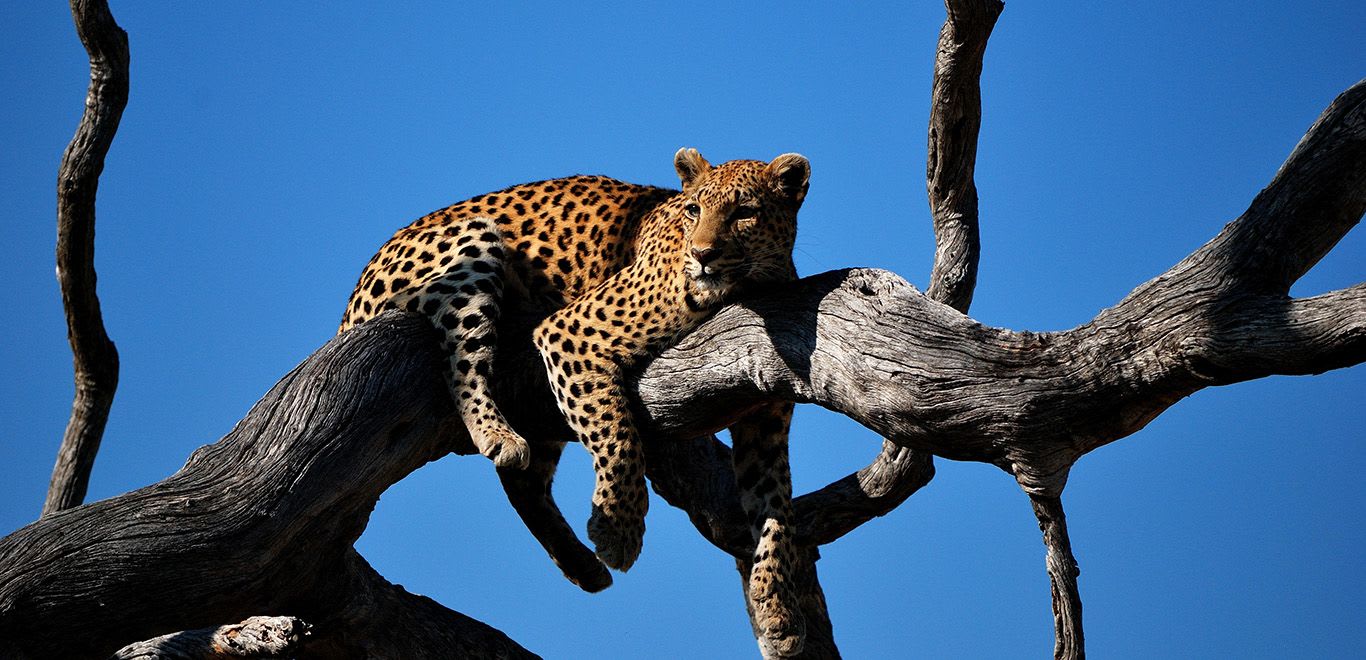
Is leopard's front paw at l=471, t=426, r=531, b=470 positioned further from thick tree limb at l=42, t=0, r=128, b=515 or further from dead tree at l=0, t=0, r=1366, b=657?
thick tree limb at l=42, t=0, r=128, b=515

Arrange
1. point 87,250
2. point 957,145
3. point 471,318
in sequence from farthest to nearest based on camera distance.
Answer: point 87,250
point 957,145
point 471,318

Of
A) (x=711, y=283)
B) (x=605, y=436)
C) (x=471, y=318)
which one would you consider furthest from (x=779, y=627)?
(x=471, y=318)

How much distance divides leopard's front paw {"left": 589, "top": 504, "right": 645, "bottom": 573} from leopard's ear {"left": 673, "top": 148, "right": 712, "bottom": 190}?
5.73 ft

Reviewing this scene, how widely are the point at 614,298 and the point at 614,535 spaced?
1190mm

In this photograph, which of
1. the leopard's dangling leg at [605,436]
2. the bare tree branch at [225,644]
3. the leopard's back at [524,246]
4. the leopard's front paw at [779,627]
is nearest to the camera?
the leopard's dangling leg at [605,436]

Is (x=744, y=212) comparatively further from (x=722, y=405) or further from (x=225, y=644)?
(x=225, y=644)

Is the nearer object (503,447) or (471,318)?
(503,447)

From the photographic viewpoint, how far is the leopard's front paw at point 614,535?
661cm

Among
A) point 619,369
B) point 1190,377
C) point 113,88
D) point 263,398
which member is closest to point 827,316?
point 619,369

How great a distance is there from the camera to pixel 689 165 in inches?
280

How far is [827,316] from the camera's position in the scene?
6.17 meters

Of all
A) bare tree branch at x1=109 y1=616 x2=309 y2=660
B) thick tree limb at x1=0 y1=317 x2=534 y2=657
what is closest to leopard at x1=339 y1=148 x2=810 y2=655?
thick tree limb at x1=0 y1=317 x2=534 y2=657

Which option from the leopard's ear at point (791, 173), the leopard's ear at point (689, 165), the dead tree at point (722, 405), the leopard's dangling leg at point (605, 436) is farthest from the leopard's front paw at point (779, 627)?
the leopard's ear at point (689, 165)

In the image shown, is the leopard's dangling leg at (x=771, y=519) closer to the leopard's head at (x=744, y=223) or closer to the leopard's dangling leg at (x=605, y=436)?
the leopard's dangling leg at (x=605, y=436)
